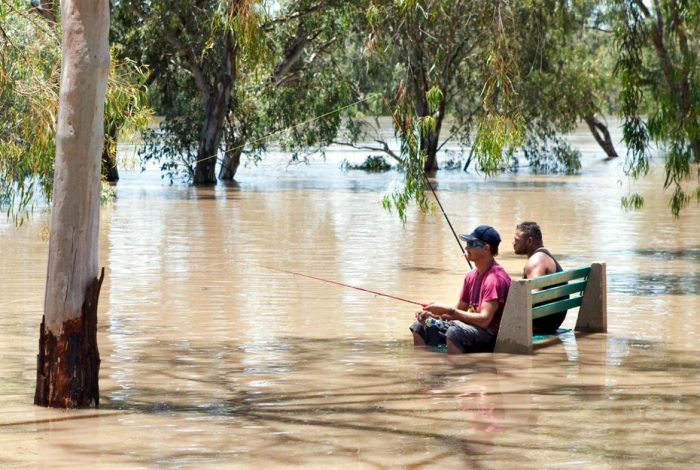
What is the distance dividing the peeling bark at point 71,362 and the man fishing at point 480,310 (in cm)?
300

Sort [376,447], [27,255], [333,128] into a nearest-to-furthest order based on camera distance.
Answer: [376,447] → [27,255] → [333,128]

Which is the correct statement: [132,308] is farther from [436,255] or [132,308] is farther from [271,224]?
[271,224]

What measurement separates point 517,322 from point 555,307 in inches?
34.1

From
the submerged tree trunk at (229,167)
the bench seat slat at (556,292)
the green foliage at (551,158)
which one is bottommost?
the bench seat slat at (556,292)

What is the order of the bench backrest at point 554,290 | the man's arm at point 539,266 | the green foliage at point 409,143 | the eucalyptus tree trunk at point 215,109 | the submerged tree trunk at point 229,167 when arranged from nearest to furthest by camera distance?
the bench backrest at point 554,290 → the man's arm at point 539,266 → the green foliage at point 409,143 → the eucalyptus tree trunk at point 215,109 → the submerged tree trunk at point 229,167

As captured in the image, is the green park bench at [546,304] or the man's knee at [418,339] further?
the man's knee at [418,339]

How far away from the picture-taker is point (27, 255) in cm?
1780

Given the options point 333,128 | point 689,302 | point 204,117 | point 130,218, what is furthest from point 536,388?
point 333,128

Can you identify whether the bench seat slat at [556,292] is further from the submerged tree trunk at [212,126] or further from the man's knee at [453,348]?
the submerged tree trunk at [212,126]

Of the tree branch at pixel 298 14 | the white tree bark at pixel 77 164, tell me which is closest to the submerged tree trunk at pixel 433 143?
the tree branch at pixel 298 14

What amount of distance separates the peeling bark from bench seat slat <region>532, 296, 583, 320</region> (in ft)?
12.4

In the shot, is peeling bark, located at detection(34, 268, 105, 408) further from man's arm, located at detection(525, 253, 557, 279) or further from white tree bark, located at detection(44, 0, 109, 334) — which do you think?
man's arm, located at detection(525, 253, 557, 279)

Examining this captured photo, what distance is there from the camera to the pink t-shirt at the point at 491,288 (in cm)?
991

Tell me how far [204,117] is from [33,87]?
23.2 m
